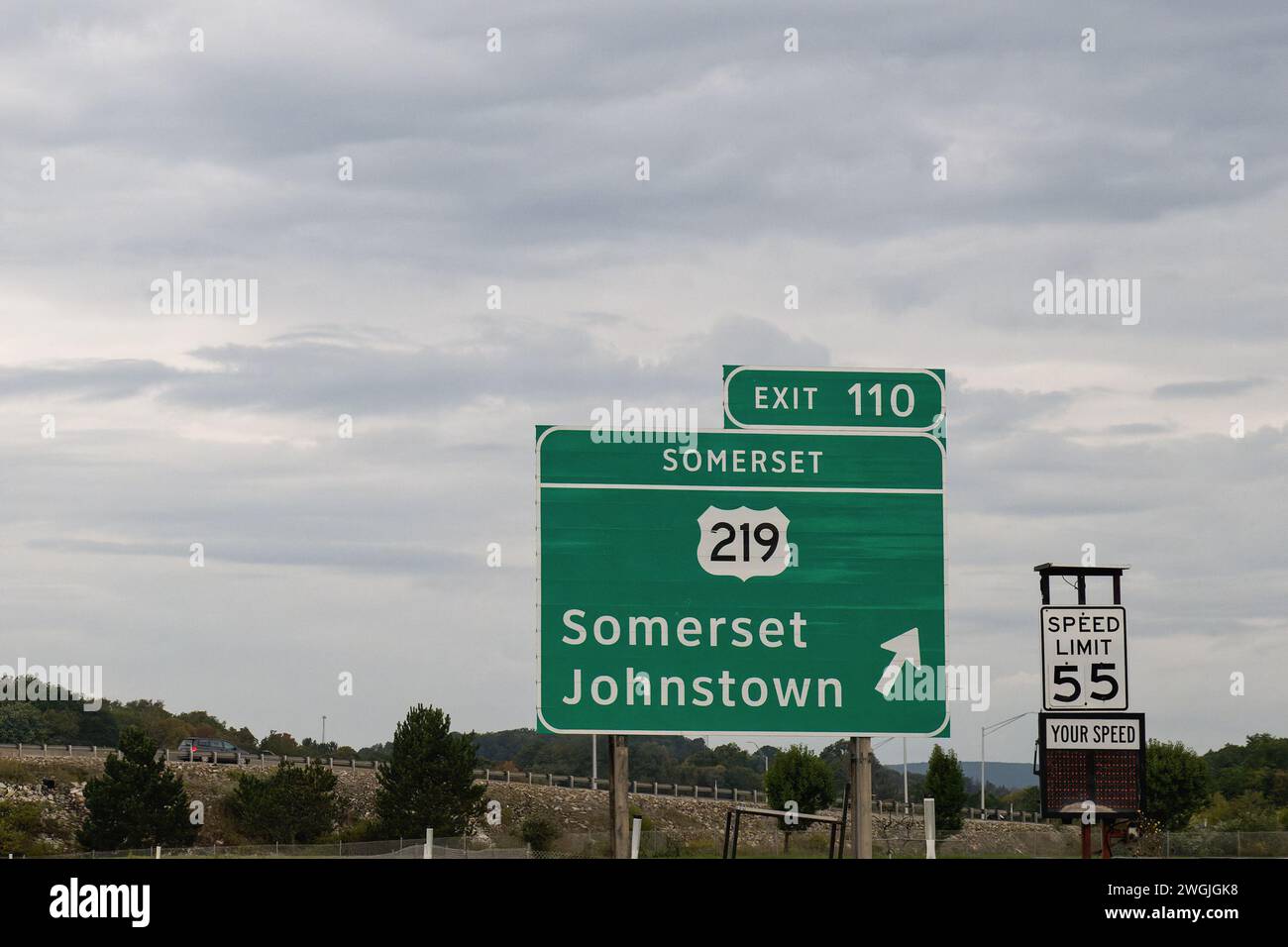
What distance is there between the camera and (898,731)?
Result: 57.0ft

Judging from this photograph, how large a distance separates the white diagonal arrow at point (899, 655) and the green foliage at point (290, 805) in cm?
8483

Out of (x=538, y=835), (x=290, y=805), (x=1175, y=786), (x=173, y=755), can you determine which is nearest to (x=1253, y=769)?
(x=1175, y=786)

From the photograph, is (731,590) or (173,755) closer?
Answer: (731,590)

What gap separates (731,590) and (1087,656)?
579cm

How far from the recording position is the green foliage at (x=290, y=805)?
97.5 metres

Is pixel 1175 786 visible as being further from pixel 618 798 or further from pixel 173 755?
pixel 618 798

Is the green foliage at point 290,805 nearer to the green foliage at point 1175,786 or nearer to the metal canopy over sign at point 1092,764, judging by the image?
the green foliage at point 1175,786

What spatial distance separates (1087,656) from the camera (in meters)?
20.4

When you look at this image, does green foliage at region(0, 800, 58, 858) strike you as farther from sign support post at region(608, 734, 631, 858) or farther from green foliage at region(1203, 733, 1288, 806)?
green foliage at region(1203, 733, 1288, 806)

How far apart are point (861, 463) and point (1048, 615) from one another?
14.2ft

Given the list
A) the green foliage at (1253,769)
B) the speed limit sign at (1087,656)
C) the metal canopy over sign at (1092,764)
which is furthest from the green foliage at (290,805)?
the speed limit sign at (1087,656)

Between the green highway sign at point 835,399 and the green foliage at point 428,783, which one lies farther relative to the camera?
the green foliage at point 428,783
